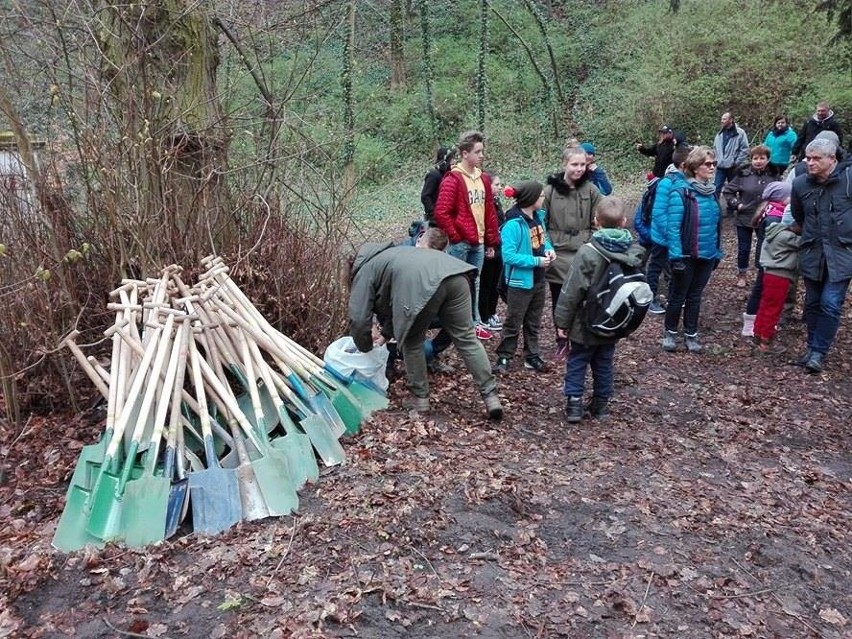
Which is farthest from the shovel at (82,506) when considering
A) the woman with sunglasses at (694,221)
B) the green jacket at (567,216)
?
the woman with sunglasses at (694,221)

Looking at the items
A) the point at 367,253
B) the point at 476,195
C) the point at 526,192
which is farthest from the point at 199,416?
the point at 476,195

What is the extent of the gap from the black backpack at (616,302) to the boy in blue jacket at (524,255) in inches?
41.1

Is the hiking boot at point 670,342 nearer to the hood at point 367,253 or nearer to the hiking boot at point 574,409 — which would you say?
the hiking boot at point 574,409

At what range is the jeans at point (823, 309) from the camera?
18.7ft

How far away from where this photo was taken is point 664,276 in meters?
8.54

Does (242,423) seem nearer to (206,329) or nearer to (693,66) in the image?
(206,329)

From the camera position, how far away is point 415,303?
14.6 ft

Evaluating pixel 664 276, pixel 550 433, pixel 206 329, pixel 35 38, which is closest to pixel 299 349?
pixel 206 329

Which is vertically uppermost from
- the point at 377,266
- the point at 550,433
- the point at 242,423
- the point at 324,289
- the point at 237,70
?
the point at 237,70

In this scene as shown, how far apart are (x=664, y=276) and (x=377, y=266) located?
16.9 feet

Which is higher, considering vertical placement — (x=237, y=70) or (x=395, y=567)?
(x=237, y=70)

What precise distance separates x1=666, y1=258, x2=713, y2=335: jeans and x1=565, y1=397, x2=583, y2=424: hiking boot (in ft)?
6.31

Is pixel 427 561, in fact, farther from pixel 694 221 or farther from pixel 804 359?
pixel 804 359

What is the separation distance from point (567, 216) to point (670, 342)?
1788 mm
